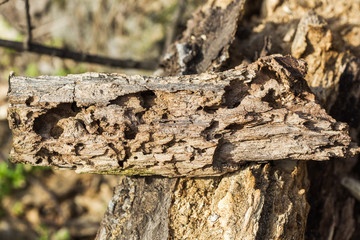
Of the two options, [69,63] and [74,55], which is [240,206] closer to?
[74,55]

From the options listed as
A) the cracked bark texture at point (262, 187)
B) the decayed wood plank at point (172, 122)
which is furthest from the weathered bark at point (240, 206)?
the decayed wood plank at point (172, 122)

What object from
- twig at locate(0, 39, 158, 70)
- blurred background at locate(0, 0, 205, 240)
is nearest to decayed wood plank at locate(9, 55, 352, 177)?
twig at locate(0, 39, 158, 70)

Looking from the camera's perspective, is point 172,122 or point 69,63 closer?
point 172,122

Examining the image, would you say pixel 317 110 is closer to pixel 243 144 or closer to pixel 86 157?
pixel 243 144

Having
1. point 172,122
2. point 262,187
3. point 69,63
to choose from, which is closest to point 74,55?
point 172,122

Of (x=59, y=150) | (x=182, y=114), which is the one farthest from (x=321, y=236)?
(x=59, y=150)
